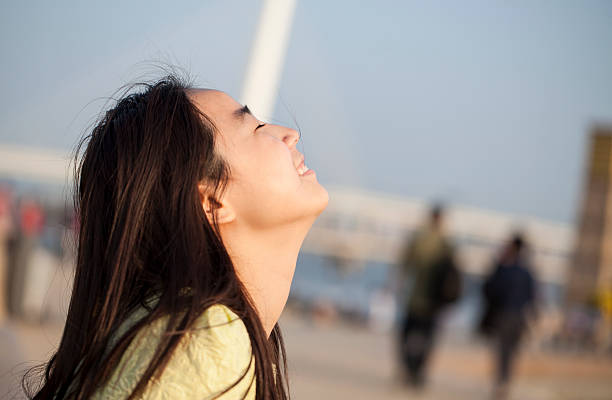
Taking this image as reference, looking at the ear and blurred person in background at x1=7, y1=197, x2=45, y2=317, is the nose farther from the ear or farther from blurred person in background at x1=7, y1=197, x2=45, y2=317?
blurred person in background at x1=7, y1=197, x2=45, y2=317

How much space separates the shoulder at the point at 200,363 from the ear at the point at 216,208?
0.76ft

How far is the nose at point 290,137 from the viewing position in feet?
4.90

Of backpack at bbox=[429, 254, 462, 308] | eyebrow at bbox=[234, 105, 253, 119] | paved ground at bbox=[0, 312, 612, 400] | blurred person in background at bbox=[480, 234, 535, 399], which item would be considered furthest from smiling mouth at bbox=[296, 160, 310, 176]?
blurred person in background at bbox=[480, 234, 535, 399]

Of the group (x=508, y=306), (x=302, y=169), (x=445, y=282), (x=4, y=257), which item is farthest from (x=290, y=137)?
(x=4, y=257)

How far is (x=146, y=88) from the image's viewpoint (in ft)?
4.99

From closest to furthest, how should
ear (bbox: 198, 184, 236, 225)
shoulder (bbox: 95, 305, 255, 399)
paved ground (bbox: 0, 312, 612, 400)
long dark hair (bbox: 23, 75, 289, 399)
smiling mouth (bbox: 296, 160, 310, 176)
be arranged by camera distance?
shoulder (bbox: 95, 305, 255, 399) < long dark hair (bbox: 23, 75, 289, 399) < ear (bbox: 198, 184, 236, 225) < smiling mouth (bbox: 296, 160, 310, 176) < paved ground (bbox: 0, 312, 612, 400)

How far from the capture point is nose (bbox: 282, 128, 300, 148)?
1.49 m

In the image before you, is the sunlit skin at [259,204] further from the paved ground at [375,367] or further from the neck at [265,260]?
the paved ground at [375,367]

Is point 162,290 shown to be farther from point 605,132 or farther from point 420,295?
point 605,132

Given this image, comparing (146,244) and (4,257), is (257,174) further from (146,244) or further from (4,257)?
(4,257)

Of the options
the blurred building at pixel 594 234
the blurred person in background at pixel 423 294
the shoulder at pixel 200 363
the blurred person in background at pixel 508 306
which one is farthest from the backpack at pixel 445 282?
the blurred building at pixel 594 234

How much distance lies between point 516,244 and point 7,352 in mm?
4276

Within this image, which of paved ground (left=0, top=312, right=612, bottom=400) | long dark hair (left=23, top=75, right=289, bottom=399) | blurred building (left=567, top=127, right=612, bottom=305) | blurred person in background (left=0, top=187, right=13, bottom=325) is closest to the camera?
long dark hair (left=23, top=75, right=289, bottom=399)

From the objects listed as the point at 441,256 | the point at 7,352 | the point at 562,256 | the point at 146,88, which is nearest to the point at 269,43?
the point at 441,256
